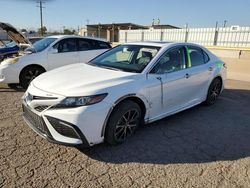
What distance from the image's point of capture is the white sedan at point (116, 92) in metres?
3.08

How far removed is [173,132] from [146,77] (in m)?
1.10

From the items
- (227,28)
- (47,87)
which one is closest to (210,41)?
(227,28)

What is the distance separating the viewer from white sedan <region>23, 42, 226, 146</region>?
308 cm

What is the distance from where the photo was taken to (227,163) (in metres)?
3.30

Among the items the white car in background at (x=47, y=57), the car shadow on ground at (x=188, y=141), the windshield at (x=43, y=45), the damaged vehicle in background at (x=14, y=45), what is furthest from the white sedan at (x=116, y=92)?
the damaged vehicle in background at (x=14, y=45)

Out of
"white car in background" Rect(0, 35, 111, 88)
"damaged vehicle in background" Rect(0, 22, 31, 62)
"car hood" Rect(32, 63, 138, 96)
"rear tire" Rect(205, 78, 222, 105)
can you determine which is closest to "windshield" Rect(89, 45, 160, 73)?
"car hood" Rect(32, 63, 138, 96)

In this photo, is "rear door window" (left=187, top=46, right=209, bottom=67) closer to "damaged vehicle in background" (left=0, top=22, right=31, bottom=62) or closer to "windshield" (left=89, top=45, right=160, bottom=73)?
"windshield" (left=89, top=45, right=160, bottom=73)

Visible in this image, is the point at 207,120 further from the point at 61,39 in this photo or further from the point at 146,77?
the point at 61,39

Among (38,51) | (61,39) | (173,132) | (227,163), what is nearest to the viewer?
(227,163)

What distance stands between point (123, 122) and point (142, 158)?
0.59m

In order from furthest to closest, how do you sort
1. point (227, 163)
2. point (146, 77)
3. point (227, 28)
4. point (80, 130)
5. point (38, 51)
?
point (227, 28) < point (38, 51) < point (146, 77) < point (227, 163) < point (80, 130)

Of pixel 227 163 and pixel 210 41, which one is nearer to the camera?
pixel 227 163

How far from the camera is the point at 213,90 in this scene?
5629mm

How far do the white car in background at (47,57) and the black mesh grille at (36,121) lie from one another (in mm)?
3256
